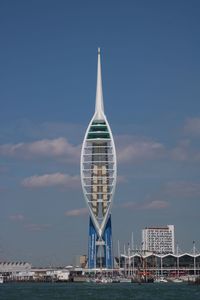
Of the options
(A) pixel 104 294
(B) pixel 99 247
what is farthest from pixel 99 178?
(A) pixel 104 294

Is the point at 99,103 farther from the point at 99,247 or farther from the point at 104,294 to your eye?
the point at 104,294

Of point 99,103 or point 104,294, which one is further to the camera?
point 99,103

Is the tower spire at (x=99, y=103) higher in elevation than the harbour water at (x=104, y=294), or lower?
higher

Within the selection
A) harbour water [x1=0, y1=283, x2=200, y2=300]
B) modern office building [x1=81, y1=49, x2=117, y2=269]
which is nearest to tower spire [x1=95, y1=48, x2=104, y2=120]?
modern office building [x1=81, y1=49, x2=117, y2=269]

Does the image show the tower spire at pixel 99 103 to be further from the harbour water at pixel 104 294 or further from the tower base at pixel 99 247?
the harbour water at pixel 104 294

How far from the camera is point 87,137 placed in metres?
129

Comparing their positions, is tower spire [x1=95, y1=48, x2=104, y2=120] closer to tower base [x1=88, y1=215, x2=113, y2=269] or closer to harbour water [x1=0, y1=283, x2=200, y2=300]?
tower base [x1=88, y1=215, x2=113, y2=269]

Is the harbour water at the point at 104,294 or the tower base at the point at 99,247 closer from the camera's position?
the harbour water at the point at 104,294

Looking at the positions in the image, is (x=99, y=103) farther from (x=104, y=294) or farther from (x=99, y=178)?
(x=104, y=294)

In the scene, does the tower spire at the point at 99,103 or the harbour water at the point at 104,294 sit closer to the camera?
the harbour water at the point at 104,294

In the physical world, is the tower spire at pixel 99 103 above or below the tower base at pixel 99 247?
above

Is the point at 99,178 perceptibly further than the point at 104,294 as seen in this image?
Yes

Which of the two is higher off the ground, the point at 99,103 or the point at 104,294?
the point at 99,103

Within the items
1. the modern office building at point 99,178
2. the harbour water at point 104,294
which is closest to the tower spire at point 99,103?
the modern office building at point 99,178
